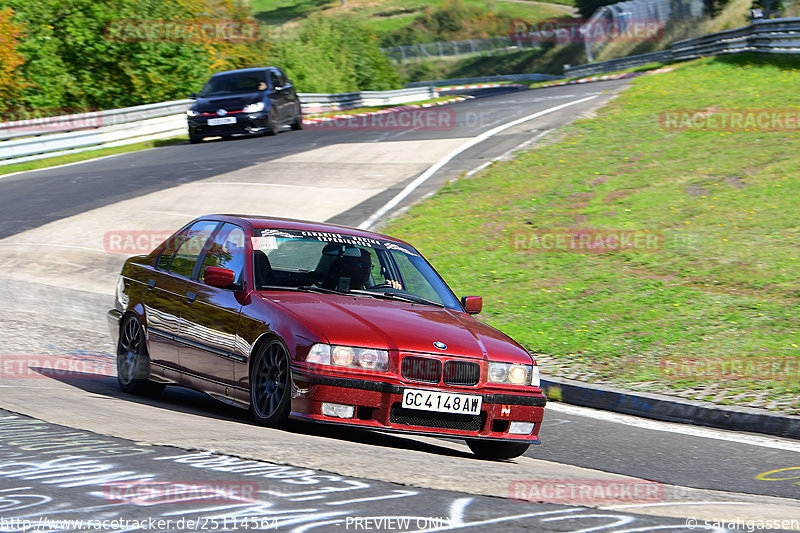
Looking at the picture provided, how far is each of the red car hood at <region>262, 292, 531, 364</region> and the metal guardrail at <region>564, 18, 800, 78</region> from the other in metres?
26.4

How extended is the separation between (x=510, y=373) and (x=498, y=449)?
575 millimetres

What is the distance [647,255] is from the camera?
14336 mm

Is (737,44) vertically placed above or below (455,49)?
below

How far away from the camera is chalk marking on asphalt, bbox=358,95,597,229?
17145 mm

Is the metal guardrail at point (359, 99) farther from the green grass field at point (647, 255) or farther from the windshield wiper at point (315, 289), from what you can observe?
the windshield wiper at point (315, 289)

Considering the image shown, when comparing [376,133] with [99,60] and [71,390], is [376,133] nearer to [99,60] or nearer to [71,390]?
[99,60]

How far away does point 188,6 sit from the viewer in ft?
119

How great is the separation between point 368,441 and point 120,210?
11786 millimetres

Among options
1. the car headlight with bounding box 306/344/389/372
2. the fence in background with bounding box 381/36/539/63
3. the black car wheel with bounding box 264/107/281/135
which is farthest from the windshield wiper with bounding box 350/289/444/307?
the fence in background with bounding box 381/36/539/63

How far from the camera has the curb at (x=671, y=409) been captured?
27.8ft

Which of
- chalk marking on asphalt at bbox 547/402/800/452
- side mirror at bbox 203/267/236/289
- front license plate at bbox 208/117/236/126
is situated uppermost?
front license plate at bbox 208/117/236/126

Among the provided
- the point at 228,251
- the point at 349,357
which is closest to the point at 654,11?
the point at 228,251

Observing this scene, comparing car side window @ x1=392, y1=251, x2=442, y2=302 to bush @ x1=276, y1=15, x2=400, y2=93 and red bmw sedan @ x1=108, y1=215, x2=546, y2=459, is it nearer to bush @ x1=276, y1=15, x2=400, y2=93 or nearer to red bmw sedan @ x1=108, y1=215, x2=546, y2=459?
red bmw sedan @ x1=108, y1=215, x2=546, y2=459

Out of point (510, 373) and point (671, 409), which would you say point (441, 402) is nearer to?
point (510, 373)
